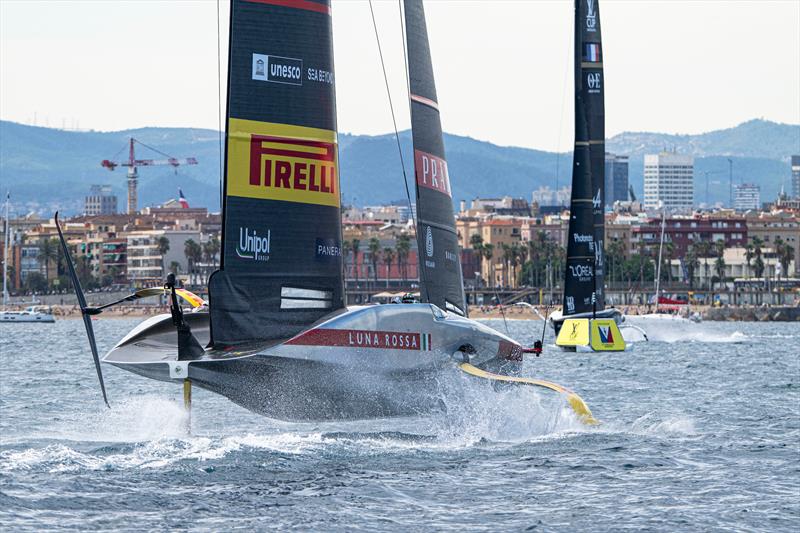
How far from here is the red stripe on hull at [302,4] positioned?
19812mm

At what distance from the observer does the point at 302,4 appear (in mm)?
20078

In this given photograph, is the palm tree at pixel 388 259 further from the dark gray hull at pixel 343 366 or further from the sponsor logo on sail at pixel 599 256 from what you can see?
the dark gray hull at pixel 343 366

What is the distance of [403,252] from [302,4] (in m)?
144

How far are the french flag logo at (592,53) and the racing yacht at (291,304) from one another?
32.5m

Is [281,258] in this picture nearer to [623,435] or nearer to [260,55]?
[260,55]

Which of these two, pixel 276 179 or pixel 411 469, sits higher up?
pixel 276 179

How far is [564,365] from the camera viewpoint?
4288 cm

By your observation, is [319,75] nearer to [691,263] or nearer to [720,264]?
[720,264]

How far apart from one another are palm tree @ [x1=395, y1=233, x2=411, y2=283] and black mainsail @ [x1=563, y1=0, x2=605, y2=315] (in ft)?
357

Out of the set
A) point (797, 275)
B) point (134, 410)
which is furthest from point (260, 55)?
point (797, 275)

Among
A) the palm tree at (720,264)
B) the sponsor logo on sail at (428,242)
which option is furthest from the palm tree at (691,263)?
the sponsor logo on sail at (428,242)

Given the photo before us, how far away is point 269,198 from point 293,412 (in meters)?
2.80

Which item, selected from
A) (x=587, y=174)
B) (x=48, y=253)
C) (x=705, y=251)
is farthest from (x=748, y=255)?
(x=587, y=174)

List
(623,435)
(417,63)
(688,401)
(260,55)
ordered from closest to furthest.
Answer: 1. (260,55)
2. (623,435)
3. (417,63)
4. (688,401)
